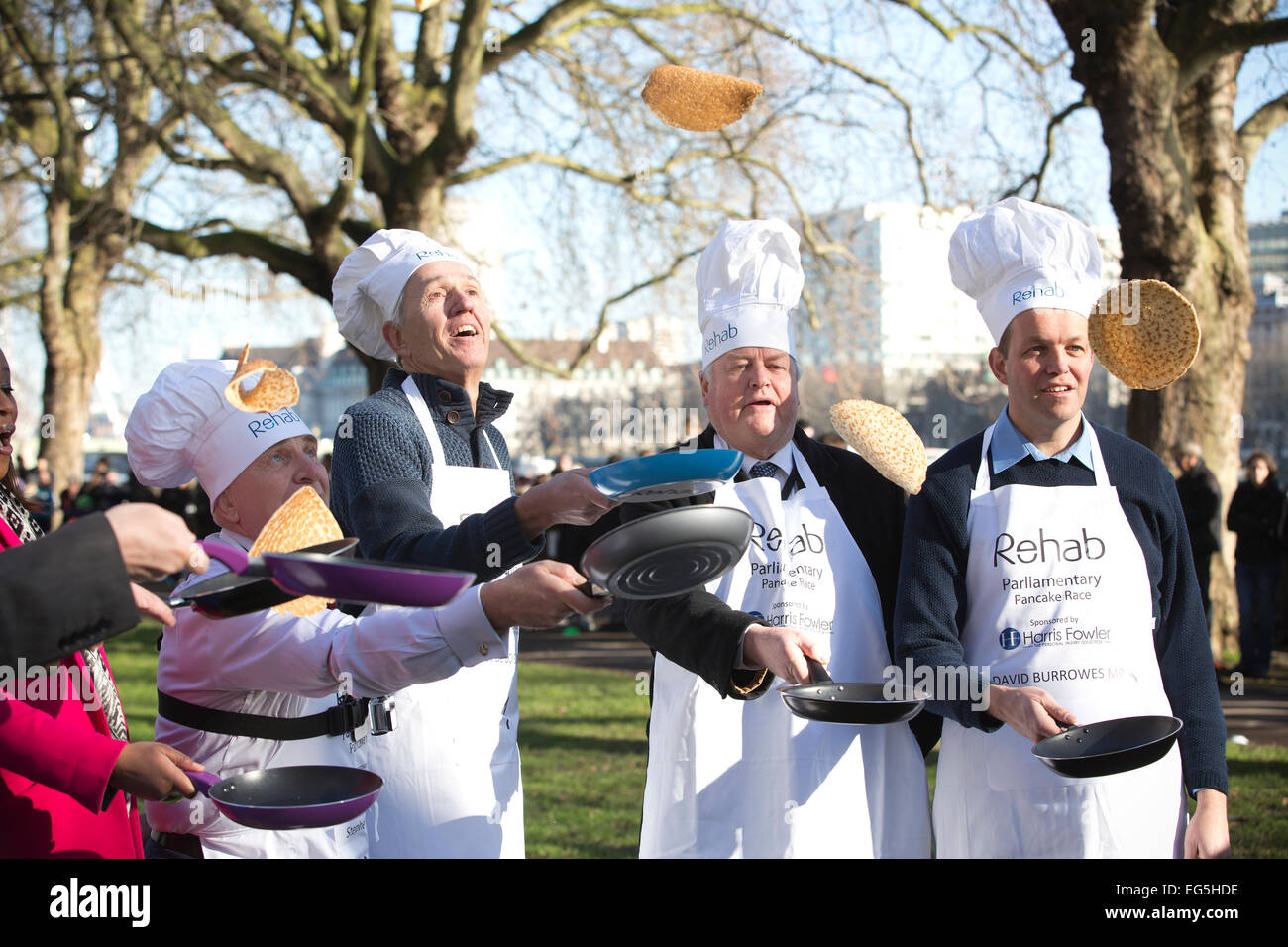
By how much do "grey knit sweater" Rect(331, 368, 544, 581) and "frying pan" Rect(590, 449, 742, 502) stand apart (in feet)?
0.92

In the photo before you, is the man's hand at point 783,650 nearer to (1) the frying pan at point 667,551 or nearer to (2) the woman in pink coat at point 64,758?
(1) the frying pan at point 667,551

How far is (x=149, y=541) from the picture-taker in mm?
1669

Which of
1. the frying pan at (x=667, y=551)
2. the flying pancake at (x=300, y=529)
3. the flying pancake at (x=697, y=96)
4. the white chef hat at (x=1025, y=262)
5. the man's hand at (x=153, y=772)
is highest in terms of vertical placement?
the flying pancake at (x=697, y=96)

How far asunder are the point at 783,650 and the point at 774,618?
0.41m

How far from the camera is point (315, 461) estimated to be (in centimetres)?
251

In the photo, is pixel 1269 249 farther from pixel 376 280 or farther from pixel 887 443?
pixel 376 280

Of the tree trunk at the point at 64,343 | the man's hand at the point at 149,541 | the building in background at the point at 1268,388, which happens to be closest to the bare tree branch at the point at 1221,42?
the man's hand at the point at 149,541

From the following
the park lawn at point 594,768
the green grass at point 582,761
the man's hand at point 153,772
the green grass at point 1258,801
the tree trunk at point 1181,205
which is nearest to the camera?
the man's hand at point 153,772

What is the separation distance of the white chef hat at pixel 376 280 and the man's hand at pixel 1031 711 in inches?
58.1

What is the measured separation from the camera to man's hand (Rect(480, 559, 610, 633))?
1773mm

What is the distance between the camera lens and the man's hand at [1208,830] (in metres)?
2.21

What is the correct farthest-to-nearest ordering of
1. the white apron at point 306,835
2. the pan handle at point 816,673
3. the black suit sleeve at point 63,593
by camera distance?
1. the white apron at point 306,835
2. the pan handle at point 816,673
3. the black suit sleeve at point 63,593

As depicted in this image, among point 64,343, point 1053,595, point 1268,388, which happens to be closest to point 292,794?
point 1053,595

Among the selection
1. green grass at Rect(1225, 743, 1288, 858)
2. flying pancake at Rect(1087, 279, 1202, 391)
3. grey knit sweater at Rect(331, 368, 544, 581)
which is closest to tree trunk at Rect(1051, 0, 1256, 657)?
green grass at Rect(1225, 743, 1288, 858)
